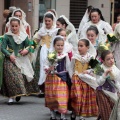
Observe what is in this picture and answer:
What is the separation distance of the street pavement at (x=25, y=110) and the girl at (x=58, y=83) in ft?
1.82

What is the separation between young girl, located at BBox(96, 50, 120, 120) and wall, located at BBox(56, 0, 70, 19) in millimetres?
14434

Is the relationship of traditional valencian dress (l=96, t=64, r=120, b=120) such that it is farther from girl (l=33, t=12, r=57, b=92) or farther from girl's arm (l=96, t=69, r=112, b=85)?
girl (l=33, t=12, r=57, b=92)

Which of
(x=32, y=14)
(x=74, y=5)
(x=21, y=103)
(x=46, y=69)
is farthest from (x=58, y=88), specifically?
(x=74, y=5)

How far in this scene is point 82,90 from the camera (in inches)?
386

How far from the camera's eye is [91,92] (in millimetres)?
9805

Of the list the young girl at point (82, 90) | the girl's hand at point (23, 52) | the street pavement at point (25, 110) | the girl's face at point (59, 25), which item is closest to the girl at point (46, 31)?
the girl's face at point (59, 25)

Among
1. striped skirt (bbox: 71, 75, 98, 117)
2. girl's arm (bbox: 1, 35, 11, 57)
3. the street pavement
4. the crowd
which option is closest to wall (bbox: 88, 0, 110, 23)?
the crowd

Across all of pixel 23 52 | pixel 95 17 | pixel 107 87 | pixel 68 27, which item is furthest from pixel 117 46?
pixel 107 87

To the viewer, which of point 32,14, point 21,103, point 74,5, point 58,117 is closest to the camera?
point 58,117

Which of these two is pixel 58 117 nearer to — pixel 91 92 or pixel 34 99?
pixel 91 92

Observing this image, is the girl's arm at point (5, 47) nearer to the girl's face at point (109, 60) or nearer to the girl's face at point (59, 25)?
the girl's face at point (59, 25)

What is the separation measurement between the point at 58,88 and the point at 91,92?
1.75ft

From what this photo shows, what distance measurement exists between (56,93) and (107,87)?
3.57 feet

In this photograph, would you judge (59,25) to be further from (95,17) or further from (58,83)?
(58,83)
